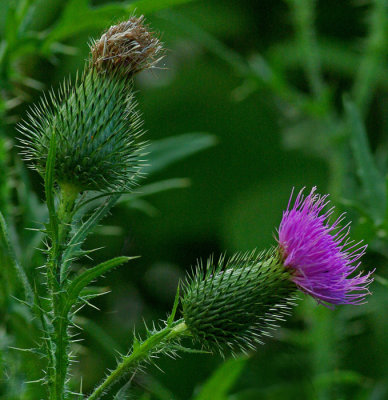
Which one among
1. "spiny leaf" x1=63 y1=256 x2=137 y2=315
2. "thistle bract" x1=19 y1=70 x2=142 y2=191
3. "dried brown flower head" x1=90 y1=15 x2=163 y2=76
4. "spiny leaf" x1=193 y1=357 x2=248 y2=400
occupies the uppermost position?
"dried brown flower head" x1=90 y1=15 x2=163 y2=76

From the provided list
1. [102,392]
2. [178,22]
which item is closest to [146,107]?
[178,22]

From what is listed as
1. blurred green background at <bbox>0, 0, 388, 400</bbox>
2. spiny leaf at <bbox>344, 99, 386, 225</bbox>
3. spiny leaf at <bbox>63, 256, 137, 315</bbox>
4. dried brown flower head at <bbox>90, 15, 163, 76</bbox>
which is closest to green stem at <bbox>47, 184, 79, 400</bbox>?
spiny leaf at <bbox>63, 256, 137, 315</bbox>

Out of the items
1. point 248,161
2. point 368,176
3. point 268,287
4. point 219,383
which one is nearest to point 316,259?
point 268,287

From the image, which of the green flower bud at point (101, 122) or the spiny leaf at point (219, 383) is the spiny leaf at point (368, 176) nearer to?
the spiny leaf at point (219, 383)

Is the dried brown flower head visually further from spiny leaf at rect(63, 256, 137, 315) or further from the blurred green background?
the blurred green background

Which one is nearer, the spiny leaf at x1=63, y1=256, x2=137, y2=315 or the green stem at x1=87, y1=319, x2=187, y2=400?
the spiny leaf at x1=63, y1=256, x2=137, y2=315

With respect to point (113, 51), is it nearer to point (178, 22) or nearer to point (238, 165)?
point (178, 22)
